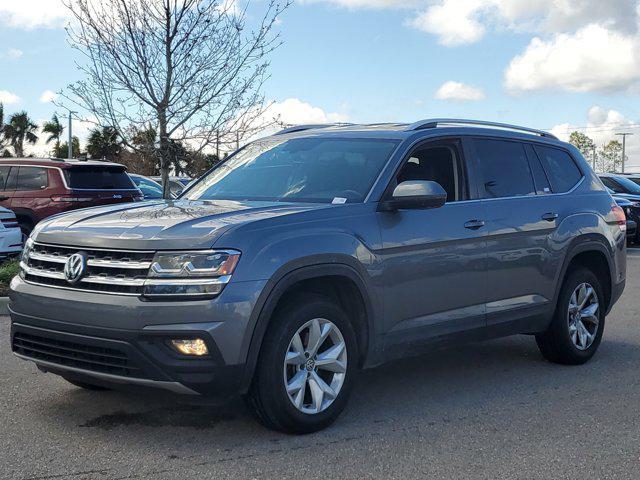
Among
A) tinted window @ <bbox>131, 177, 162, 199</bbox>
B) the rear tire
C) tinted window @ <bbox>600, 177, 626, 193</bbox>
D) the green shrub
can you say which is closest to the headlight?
the rear tire

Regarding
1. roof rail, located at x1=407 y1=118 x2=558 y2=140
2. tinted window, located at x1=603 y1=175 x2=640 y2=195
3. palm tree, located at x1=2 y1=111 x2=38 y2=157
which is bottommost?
tinted window, located at x1=603 y1=175 x2=640 y2=195

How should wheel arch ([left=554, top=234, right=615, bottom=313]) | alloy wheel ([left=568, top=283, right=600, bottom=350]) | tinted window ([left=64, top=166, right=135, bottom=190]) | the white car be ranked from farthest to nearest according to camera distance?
1. tinted window ([left=64, top=166, right=135, bottom=190])
2. the white car
3. alloy wheel ([left=568, top=283, right=600, bottom=350])
4. wheel arch ([left=554, top=234, right=615, bottom=313])

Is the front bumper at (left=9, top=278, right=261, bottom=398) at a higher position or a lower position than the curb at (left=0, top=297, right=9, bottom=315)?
higher

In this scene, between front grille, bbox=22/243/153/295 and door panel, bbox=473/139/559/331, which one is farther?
door panel, bbox=473/139/559/331

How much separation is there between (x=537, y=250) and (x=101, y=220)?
10.6ft

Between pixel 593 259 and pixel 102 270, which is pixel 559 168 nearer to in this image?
pixel 593 259

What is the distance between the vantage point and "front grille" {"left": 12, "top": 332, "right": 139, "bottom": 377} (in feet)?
14.6

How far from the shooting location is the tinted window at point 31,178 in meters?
13.4

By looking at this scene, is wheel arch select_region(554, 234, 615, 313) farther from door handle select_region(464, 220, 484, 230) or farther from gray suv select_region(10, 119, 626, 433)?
door handle select_region(464, 220, 484, 230)

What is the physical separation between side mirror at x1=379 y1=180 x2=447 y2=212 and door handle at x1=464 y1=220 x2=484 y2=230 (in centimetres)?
56

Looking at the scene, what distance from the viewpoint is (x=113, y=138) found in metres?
14.6

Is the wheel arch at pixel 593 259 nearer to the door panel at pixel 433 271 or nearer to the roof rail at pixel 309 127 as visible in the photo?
the door panel at pixel 433 271

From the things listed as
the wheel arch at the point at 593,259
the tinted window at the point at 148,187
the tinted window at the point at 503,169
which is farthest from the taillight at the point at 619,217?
the tinted window at the point at 148,187

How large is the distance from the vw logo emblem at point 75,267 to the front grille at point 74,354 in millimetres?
344
